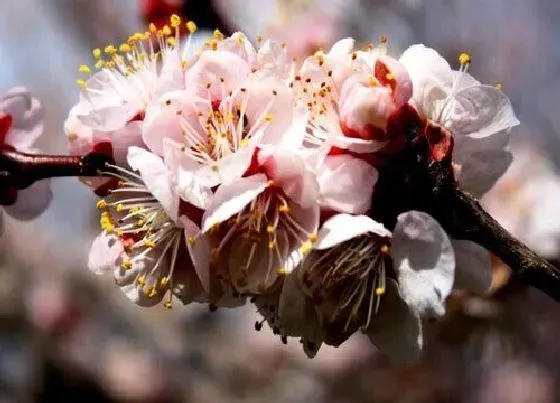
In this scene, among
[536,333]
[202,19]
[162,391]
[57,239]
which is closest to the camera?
[202,19]

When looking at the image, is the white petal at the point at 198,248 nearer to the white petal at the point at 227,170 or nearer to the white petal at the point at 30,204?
the white petal at the point at 227,170

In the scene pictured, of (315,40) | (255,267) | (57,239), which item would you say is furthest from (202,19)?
(57,239)

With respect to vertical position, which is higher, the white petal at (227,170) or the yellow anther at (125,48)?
the yellow anther at (125,48)

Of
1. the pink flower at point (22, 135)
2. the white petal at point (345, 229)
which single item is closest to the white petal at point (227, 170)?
the white petal at point (345, 229)

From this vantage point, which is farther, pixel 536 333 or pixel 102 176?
pixel 536 333

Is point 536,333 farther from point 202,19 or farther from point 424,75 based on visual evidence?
point 424,75

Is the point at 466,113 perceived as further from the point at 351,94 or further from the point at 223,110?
the point at 223,110

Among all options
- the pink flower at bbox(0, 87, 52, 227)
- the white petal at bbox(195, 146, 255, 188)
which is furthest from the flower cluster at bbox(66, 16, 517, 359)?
the pink flower at bbox(0, 87, 52, 227)
